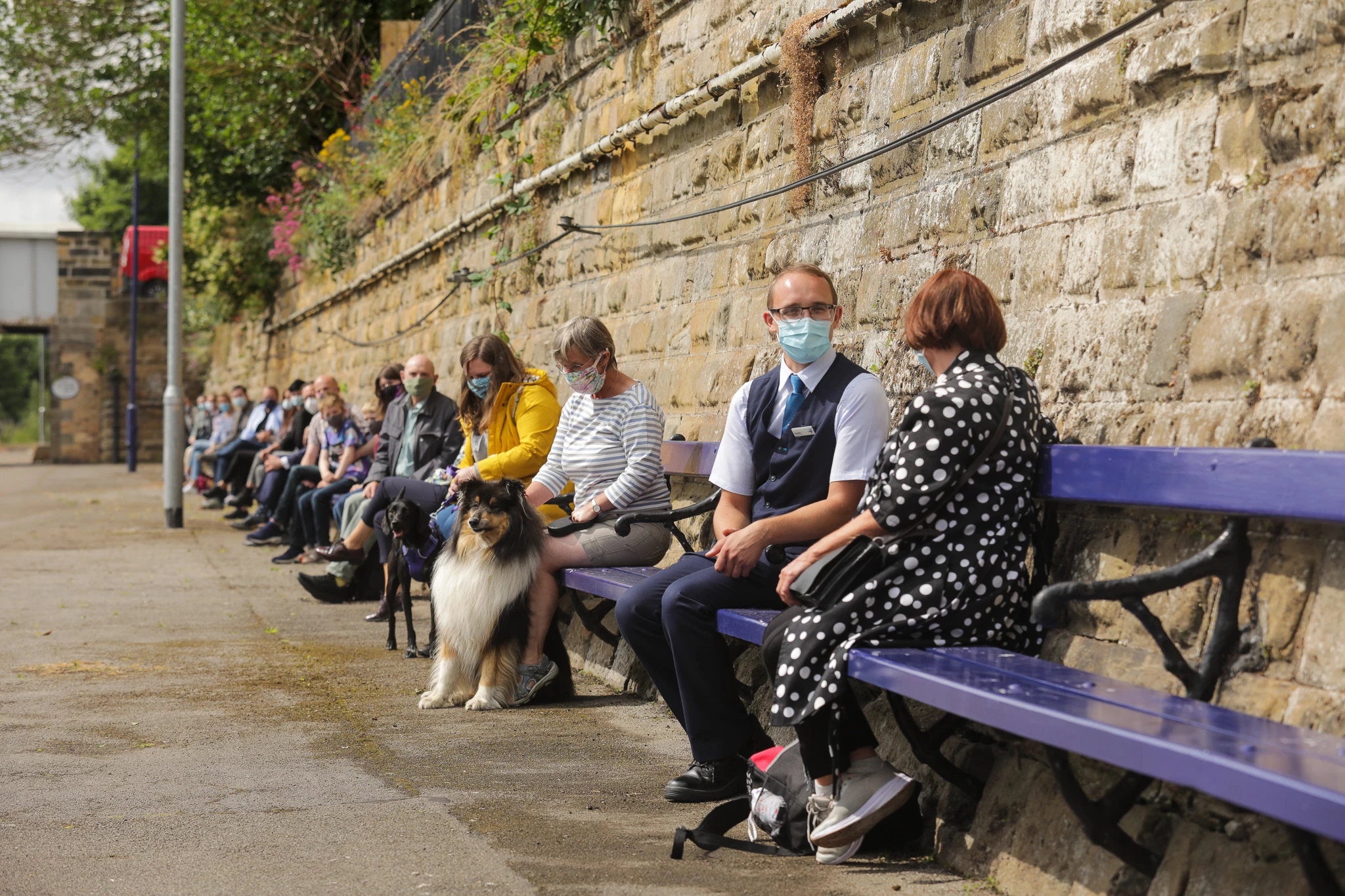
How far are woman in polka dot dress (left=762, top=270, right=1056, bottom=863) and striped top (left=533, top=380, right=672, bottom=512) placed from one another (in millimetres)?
2297

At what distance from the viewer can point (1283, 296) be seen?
3.44 m

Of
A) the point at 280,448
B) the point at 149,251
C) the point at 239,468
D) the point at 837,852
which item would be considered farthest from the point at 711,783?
the point at 149,251

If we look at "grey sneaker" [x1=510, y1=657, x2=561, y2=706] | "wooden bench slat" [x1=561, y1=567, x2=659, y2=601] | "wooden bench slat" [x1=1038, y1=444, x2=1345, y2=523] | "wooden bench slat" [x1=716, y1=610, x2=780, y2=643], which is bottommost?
"grey sneaker" [x1=510, y1=657, x2=561, y2=706]

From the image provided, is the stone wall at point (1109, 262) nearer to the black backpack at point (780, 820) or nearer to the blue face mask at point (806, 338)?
the black backpack at point (780, 820)

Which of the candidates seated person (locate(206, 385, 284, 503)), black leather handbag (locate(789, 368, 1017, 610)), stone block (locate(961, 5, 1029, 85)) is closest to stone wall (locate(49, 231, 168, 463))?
seated person (locate(206, 385, 284, 503))

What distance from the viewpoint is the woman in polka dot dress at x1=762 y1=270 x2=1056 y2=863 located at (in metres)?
3.59

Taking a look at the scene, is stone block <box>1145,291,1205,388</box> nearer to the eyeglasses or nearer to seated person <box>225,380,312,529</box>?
the eyeglasses

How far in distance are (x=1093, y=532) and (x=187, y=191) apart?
26.1 metres

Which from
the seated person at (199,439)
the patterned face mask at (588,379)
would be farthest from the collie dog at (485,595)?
the seated person at (199,439)

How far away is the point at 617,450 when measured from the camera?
20.3ft

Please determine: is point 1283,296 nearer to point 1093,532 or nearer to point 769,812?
point 1093,532

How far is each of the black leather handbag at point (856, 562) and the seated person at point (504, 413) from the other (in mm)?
3006

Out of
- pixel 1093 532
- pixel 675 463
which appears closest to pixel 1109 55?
pixel 1093 532

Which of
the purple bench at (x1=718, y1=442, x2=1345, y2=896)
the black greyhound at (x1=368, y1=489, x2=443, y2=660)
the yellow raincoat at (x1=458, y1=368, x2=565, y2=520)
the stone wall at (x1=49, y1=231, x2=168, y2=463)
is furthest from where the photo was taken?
the stone wall at (x1=49, y1=231, x2=168, y2=463)
